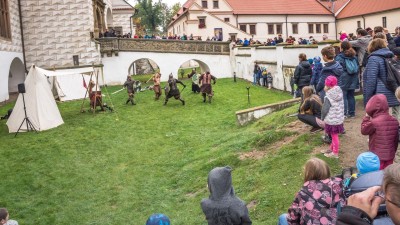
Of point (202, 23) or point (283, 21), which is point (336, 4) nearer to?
point (283, 21)

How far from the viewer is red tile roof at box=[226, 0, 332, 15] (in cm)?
5719

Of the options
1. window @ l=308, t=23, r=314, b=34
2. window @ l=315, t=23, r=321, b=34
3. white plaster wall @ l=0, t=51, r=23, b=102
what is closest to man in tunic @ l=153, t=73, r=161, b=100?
white plaster wall @ l=0, t=51, r=23, b=102

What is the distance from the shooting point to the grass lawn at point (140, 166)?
9322 mm

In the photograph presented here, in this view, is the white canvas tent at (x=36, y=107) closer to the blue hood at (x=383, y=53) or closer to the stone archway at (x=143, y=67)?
the blue hood at (x=383, y=53)

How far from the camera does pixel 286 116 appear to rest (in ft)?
43.8

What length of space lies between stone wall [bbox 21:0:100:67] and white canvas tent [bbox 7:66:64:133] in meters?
14.1

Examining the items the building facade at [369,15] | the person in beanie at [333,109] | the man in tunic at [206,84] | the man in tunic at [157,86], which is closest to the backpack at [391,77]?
the person in beanie at [333,109]

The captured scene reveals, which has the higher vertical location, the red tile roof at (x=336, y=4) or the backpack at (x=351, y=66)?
the red tile roof at (x=336, y=4)

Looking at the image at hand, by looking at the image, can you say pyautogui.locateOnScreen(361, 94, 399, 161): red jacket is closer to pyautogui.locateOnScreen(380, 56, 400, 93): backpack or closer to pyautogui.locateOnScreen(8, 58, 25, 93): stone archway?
pyautogui.locateOnScreen(380, 56, 400, 93): backpack

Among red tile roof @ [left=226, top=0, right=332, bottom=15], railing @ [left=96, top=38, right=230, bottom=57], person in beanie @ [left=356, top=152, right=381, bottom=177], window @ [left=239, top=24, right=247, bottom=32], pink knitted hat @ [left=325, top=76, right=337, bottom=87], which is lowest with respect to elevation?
person in beanie @ [left=356, top=152, right=381, bottom=177]

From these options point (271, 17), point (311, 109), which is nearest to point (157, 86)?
point (311, 109)

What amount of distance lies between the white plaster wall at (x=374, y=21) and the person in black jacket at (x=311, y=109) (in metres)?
42.3

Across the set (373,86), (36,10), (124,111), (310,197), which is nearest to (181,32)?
(36,10)

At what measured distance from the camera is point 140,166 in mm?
13609
